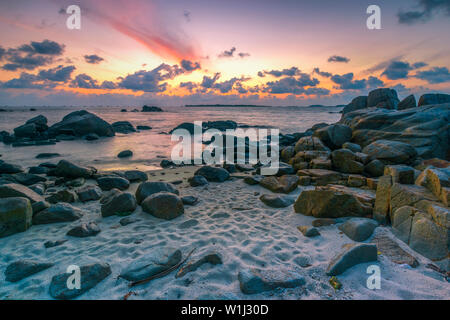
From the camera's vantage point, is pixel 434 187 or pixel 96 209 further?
pixel 96 209

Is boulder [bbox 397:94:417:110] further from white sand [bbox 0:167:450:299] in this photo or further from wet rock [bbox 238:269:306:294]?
wet rock [bbox 238:269:306:294]

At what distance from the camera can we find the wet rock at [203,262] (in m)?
3.24

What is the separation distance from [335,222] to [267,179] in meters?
3.27

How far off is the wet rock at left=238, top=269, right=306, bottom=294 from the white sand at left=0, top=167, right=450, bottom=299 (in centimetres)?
7

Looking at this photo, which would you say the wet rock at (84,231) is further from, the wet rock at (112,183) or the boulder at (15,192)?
the wet rock at (112,183)

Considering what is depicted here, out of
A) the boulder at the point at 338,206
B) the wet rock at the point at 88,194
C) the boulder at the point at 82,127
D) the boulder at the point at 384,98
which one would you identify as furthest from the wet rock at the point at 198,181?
the boulder at the point at 384,98

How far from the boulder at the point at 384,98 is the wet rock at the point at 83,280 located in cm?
3190

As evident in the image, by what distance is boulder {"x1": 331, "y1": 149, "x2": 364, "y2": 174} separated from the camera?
7.85 m

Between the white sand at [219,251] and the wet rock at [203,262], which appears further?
the wet rock at [203,262]

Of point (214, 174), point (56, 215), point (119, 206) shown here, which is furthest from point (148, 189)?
point (214, 174)

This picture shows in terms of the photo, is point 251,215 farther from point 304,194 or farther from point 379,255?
point 379,255

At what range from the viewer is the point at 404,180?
497cm

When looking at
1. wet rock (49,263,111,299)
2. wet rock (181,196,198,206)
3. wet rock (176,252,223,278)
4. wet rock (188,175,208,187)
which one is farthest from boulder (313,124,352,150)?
wet rock (49,263,111,299)
